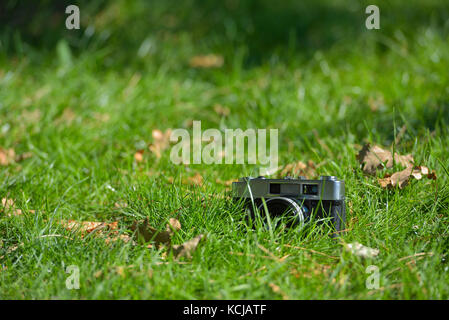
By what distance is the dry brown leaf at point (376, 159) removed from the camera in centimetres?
240

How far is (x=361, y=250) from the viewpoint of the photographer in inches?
70.7

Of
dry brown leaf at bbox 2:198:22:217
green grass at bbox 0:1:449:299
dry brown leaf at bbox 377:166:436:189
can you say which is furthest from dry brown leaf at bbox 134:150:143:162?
dry brown leaf at bbox 377:166:436:189

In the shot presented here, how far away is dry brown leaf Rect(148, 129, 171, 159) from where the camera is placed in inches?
121

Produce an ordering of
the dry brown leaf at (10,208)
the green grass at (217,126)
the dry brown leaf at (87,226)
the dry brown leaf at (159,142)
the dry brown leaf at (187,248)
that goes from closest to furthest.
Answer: the green grass at (217,126), the dry brown leaf at (187,248), the dry brown leaf at (87,226), the dry brown leaf at (10,208), the dry brown leaf at (159,142)

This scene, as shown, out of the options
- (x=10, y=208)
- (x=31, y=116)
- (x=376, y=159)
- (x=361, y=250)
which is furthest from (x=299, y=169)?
(x=31, y=116)

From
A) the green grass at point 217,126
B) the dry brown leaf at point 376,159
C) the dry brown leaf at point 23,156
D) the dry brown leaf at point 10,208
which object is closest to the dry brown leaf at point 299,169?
the green grass at point 217,126

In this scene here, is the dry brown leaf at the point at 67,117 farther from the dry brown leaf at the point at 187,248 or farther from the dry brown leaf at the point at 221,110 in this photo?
the dry brown leaf at the point at 187,248

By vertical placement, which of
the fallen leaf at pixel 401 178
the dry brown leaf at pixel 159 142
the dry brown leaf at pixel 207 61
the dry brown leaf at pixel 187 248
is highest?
the dry brown leaf at pixel 207 61

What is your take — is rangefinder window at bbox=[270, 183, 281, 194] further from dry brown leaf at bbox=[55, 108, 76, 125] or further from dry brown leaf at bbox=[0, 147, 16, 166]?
dry brown leaf at bbox=[55, 108, 76, 125]

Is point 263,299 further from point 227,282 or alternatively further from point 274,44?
point 274,44

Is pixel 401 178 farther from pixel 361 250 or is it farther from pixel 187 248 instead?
pixel 187 248

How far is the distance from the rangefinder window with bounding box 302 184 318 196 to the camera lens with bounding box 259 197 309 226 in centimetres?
5

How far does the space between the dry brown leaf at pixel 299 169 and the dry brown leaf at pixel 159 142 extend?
84 cm
